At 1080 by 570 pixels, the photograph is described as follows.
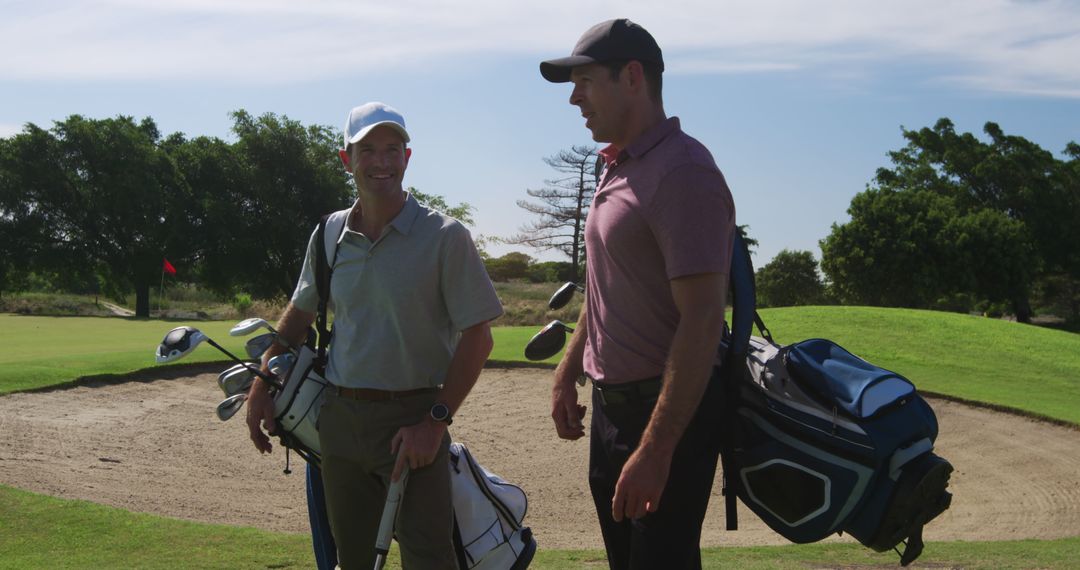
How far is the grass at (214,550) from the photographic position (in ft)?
19.4

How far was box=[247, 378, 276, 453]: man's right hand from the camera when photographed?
4023mm

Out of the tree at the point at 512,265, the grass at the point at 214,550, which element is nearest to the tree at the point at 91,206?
the tree at the point at 512,265

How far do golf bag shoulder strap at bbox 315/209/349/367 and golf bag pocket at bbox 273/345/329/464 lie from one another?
0.06 meters

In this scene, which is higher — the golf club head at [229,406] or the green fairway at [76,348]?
the golf club head at [229,406]

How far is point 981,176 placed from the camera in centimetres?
6694

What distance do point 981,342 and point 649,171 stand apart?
17.9 metres

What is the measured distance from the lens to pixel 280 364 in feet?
13.5

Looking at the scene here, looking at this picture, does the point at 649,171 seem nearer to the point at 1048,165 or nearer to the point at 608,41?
the point at 608,41

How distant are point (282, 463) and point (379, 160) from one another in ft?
29.3

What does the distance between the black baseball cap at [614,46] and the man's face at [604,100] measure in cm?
4

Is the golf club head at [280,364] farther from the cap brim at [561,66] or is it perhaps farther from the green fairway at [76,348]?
the green fairway at [76,348]

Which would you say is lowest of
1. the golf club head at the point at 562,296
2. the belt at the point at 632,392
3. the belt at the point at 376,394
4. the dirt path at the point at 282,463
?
the dirt path at the point at 282,463

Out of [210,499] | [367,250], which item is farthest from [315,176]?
[367,250]

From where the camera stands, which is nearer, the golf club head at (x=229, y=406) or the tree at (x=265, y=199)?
the golf club head at (x=229, y=406)
